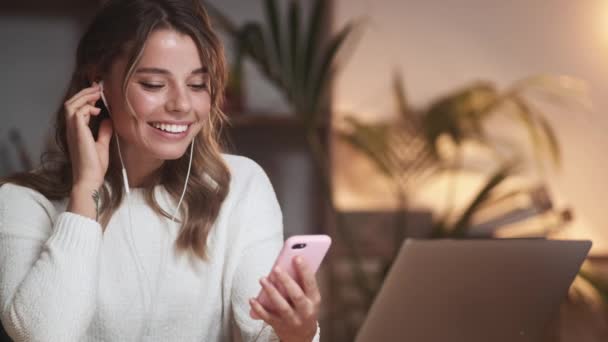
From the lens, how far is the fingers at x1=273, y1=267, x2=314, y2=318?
1260 mm

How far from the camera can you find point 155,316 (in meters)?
1.67

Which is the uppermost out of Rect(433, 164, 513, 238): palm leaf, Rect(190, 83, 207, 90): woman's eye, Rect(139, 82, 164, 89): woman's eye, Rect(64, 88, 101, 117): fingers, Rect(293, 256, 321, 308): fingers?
Rect(139, 82, 164, 89): woman's eye

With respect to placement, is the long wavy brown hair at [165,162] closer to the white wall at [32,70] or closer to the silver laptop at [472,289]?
the silver laptop at [472,289]

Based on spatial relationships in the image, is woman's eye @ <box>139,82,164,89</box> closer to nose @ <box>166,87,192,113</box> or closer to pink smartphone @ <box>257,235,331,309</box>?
nose @ <box>166,87,192,113</box>

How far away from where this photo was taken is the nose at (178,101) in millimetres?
1582

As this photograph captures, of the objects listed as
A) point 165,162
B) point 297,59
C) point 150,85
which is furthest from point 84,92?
point 297,59

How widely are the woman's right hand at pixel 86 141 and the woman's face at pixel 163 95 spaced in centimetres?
3

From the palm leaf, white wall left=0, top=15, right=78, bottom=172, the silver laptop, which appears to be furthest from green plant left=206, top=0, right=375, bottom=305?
the silver laptop

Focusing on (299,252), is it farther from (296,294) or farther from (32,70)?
(32,70)

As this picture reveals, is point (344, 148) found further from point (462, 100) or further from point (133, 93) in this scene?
point (133, 93)

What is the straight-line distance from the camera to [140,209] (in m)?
1.76

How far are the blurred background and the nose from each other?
185 centimetres

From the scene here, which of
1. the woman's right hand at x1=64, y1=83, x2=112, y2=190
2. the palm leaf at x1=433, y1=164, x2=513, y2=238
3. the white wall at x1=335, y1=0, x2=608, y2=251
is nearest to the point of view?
the woman's right hand at x1=64, y1=83, x2=112, y2=190

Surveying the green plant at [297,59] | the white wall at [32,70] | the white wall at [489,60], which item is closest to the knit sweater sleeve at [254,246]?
the green plant at [297,59]
